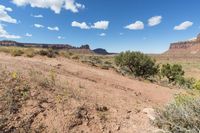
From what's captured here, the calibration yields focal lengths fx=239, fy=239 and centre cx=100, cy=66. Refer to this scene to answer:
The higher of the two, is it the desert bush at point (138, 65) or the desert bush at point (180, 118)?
the desert bush at point (180, 118)

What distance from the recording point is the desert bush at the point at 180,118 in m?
4.27

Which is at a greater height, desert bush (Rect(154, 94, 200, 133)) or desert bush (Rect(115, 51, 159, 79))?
desert bush (Rect(154, 94, 200, 133))

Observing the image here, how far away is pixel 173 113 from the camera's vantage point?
4738mm

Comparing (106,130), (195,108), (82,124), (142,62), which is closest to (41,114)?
(82,124)

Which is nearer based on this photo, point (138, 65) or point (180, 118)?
point (180, 118)

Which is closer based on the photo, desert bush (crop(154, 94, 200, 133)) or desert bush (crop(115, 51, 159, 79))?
desert bush (crop(154, 94, 200, 133))

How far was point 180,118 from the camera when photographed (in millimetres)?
4551

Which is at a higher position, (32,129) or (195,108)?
(195,108)

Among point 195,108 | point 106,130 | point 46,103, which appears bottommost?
point 106,130

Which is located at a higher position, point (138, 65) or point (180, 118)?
point (180, 118)

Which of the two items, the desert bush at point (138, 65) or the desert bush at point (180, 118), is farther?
the desert bush at point (138, 65)

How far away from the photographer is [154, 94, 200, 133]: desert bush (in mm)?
4266

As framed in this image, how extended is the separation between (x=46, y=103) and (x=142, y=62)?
858 inches

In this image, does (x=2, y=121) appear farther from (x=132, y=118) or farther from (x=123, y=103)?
(x=123, y=103)
